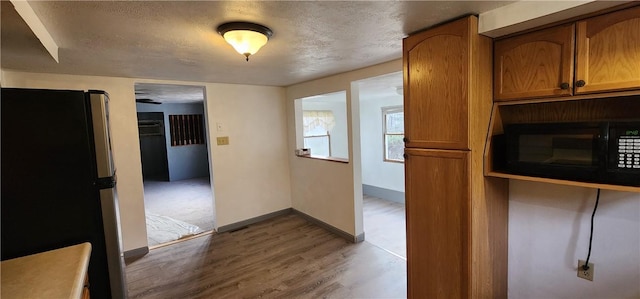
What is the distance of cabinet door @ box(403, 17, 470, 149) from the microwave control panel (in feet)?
2.10

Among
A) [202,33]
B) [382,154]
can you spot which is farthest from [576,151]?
[382,154]

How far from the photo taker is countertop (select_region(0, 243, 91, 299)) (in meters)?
1.07

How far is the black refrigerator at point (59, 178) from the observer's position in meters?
1.34

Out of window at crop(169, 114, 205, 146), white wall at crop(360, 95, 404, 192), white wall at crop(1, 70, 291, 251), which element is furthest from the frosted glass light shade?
window at crop(169, 114, 205, 146)

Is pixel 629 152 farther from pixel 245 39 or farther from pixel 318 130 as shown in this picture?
pixel 318 130

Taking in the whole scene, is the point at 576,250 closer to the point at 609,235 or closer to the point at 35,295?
the point at 609,235

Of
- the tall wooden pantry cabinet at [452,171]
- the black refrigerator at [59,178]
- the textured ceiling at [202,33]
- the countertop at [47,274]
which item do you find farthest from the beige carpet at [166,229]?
the tall wooden pantry cabinet at [452,171]

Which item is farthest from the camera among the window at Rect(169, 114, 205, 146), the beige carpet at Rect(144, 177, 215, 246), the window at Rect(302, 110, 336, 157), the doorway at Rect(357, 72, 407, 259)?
the window at Rect(169, 114, 205, 146)

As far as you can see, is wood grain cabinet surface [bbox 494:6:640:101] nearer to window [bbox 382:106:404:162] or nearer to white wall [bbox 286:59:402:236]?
white wall [bbox 286:59:402:236]

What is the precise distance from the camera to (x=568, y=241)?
1.73 metres

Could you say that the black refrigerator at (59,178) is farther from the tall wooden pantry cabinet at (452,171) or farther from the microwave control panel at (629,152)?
the microwave control panel at (629,152)

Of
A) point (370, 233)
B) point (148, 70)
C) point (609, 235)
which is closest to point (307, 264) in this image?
point (370, 233)

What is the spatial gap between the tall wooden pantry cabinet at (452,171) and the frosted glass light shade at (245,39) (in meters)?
0.99

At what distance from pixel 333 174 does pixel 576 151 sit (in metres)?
2.51
